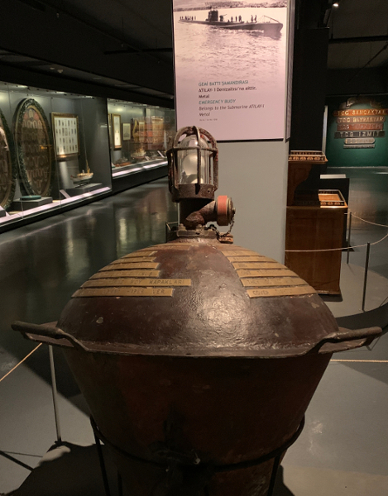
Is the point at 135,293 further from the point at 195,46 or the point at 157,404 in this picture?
the point at 195,46

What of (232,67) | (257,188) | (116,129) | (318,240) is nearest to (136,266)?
(257,188)

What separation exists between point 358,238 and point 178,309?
6866mm

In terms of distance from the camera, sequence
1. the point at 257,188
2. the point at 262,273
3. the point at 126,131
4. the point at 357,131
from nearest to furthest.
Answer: the point at 262,273, the point at 257,188, the point at 126,131, the point at 357,131

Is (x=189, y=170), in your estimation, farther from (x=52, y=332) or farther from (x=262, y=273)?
(x=52, y=332)

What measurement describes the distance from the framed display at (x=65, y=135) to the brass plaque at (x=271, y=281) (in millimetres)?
10089

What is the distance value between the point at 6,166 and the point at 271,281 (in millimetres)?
8420

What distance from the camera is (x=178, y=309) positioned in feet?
4.77

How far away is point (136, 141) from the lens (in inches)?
632

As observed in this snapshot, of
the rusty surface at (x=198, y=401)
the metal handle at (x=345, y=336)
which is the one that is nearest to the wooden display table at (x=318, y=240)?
the rusty surface at (x=198, y=401)

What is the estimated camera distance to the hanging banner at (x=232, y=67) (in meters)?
3.13

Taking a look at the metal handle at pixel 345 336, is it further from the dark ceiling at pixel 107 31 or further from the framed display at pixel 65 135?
the framed display at pixel 65 135

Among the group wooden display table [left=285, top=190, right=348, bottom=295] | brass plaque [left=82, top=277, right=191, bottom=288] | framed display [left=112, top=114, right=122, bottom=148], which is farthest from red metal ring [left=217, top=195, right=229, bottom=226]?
framed display [left=112, top=114, right=122, bottom=148]

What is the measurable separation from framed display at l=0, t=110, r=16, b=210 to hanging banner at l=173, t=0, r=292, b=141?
6.45 metres

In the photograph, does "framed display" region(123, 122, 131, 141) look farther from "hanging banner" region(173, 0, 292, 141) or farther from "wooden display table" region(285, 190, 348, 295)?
"hanging banner" region(173, 0, 292, 141)
